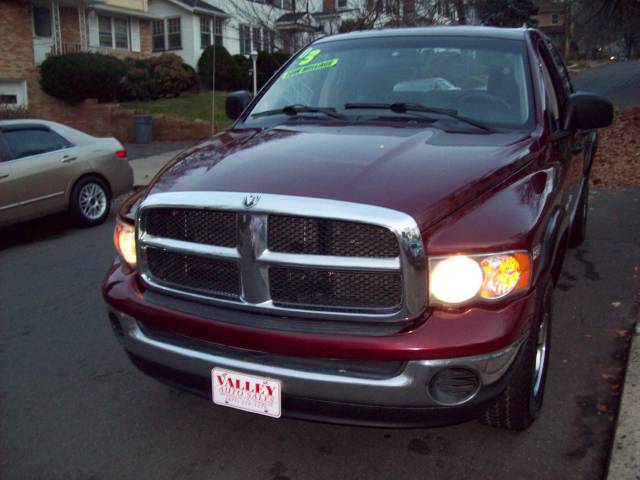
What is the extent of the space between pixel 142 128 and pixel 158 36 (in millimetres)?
15217

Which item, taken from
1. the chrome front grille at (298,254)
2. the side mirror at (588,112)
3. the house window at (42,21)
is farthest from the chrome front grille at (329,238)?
the house window at (42,21)

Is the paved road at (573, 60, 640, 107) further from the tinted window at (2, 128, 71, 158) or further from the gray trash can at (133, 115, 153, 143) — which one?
the tinted window at (2, 128, 71, 158)

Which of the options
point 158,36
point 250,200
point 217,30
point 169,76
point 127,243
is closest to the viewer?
point 250,200

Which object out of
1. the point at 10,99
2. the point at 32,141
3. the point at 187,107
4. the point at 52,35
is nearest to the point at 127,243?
the point at 32,141

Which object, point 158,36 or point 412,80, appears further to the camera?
point 158,36

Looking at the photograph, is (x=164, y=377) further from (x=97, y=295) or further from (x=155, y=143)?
(x=155, y=143)

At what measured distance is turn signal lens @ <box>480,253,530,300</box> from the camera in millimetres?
2617

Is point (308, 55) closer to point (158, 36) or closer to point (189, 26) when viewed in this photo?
point (189, 26)

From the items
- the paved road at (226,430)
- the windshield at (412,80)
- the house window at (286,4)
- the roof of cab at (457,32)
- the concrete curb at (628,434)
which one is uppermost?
the house window at (286,4)

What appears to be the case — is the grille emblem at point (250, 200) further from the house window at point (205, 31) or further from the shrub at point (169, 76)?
the house window at point (205, 31)

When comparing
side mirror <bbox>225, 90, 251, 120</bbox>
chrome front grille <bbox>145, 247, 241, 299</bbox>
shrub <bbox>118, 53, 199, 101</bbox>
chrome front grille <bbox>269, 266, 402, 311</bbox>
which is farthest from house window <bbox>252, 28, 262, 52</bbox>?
chrome front grille <bbox>269, 266, 402, 311</bbox>

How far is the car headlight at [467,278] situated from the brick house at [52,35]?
22728mm

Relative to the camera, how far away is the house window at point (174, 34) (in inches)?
1280

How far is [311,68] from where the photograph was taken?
4.54m
